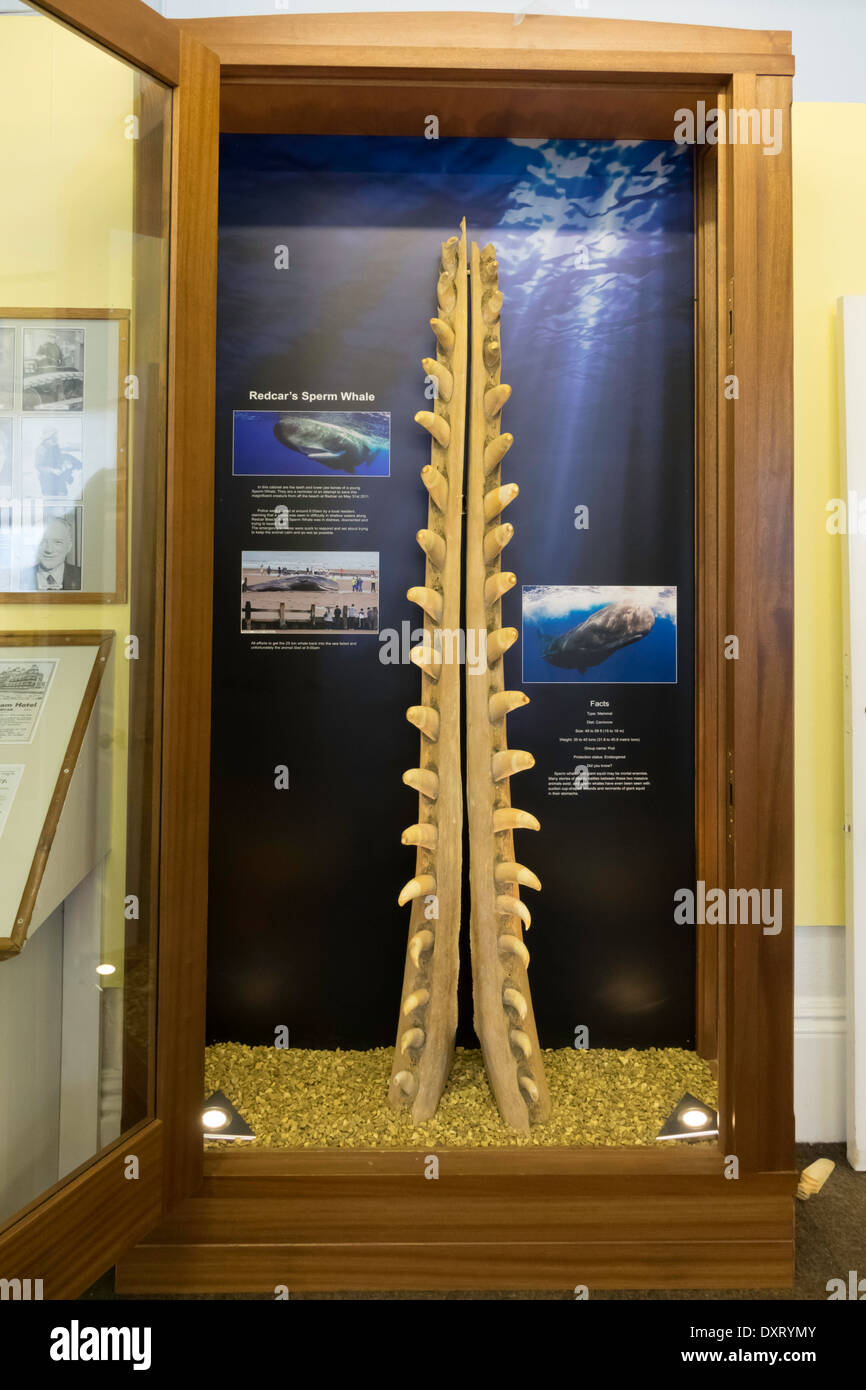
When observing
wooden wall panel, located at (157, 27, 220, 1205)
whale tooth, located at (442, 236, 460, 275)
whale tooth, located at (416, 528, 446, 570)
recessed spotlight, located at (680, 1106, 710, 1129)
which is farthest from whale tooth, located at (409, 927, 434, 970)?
whale tooth, located at (442, 236, 460, 275)

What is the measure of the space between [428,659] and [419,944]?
674 millimetres

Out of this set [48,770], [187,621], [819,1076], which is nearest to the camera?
[48,770]

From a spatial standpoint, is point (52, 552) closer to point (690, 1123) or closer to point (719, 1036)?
point (719, 1036)

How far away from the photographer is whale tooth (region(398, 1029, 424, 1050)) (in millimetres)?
1935

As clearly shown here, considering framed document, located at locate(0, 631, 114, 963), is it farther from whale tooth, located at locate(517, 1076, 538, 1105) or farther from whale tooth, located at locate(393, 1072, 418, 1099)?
whale tooth, located at locate(517, 1076, 538, 1105)

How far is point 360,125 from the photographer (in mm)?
2061

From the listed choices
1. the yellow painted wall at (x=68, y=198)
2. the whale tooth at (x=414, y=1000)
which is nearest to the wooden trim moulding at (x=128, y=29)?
the yellow painted wall at (x=68, y=198)

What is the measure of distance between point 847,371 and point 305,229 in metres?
1.57

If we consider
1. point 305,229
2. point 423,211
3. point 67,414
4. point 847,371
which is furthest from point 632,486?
point 67,414

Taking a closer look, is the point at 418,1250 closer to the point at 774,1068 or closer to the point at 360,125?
the point at 774,1068

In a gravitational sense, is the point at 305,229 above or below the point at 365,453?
above

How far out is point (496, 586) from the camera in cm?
195

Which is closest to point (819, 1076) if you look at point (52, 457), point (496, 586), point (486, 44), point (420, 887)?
point (420, 887)
